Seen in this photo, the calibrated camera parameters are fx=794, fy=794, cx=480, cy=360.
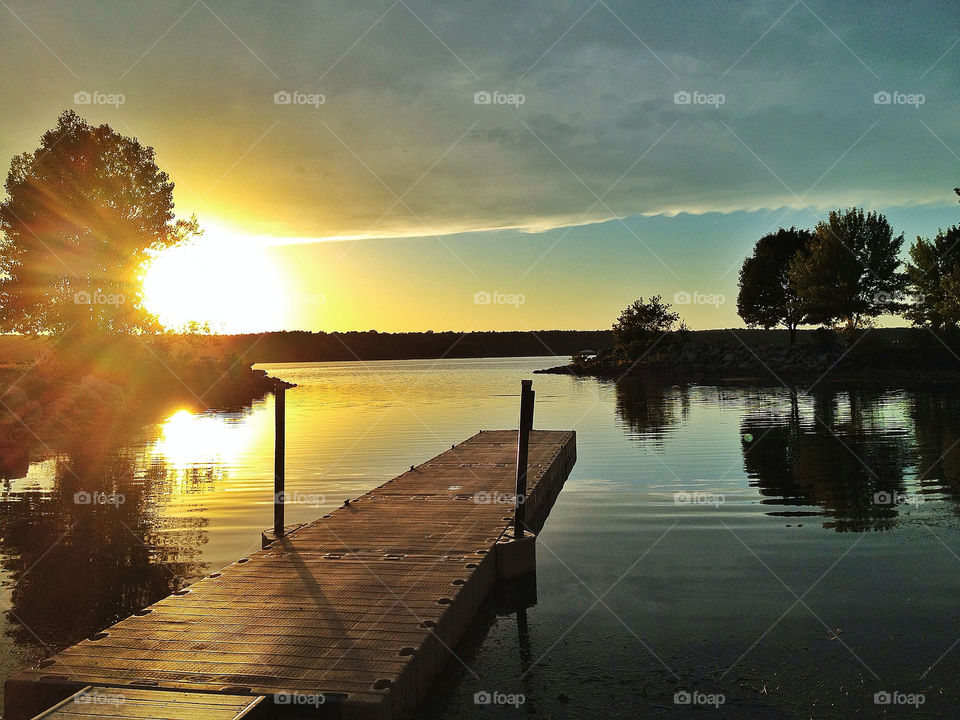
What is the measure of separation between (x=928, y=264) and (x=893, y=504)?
5654cm

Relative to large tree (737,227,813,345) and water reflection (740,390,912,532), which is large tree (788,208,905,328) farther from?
→ water reflection (740,390,912,532)

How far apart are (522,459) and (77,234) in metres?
38.2

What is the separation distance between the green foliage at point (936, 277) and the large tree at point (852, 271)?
5.21 meters

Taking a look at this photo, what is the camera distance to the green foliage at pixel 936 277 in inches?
2203

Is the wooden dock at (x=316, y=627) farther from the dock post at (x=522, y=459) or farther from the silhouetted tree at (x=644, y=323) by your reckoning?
the silhouetted tree at (x=644, y=323)

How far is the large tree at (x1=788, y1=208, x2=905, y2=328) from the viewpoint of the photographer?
2827 inches

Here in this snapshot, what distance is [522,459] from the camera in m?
11.2

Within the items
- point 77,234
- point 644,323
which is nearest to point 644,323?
point 644,323

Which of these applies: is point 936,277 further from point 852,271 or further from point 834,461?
point 834,461

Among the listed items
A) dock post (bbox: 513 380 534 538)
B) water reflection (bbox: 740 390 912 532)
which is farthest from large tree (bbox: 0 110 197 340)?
dock post (bbox: 513 380 534 538)

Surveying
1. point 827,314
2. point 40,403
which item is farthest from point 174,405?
point 827,314

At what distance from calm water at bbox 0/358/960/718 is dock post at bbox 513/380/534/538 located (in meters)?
0.83

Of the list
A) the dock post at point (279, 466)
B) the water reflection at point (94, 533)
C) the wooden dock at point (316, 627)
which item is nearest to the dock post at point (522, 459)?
the wooden dock at point (316, 627)

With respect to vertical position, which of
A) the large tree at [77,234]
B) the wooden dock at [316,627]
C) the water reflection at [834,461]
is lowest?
the wooden dock at [316,627]
